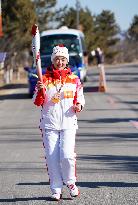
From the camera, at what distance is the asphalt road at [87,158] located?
8531 mm

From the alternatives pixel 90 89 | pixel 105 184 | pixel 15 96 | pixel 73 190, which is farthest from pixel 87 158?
pixel 90 89

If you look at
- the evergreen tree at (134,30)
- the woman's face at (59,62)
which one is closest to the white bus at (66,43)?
the woman's face at (59,62)

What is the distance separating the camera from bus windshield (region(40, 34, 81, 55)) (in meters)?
33.3

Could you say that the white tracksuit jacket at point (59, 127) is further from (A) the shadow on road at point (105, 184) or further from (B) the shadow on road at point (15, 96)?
(B) the shadow on road at point (15, 96)

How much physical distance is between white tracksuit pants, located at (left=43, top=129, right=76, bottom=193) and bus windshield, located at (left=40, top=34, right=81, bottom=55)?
971 inches

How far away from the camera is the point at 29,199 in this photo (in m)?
8.35

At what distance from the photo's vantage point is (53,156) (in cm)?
816

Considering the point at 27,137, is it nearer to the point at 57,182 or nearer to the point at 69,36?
the point at 57,182

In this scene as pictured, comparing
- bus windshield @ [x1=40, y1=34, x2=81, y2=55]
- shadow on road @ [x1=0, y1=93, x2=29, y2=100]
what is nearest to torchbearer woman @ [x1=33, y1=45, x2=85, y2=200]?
shadow on road @ [x1=0, y1=93, x2=29, y2=100]

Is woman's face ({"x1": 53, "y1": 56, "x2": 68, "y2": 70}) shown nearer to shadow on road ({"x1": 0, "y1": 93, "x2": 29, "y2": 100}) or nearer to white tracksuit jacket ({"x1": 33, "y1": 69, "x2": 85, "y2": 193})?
white tracksuit jacket ({"x1": 33, "y1": 69, "x2": 85, "y2": 193})

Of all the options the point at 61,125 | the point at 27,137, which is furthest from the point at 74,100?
the point at 27,137

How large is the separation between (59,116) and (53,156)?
478 mm

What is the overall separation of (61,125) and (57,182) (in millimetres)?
678

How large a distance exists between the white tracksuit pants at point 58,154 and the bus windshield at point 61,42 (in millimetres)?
24671
